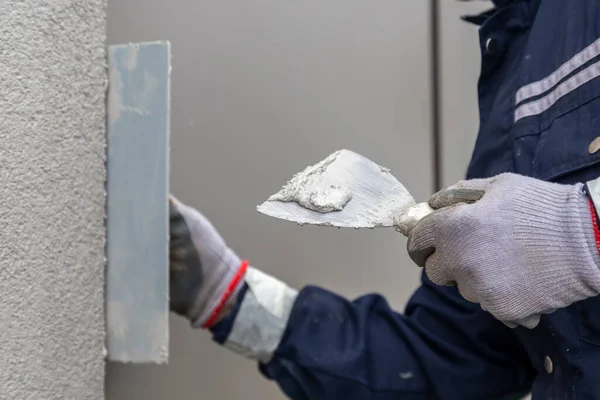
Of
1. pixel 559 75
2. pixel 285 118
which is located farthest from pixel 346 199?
pixel 285 118

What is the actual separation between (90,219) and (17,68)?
203mm

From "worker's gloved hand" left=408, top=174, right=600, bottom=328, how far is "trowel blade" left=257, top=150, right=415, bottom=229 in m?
0.08

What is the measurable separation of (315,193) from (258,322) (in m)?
0.34

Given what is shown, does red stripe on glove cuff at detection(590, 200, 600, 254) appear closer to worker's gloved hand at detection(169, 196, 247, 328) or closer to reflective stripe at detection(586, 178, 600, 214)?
reflective stripe at detection(586, 178, 600, 214)

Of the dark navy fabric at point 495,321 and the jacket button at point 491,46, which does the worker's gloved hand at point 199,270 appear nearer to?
the dark navy fabric at point 495,321

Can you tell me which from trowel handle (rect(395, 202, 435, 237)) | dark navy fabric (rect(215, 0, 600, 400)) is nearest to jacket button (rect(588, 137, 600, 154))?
dark navy fabric (rect(215, 0, 600, 400))

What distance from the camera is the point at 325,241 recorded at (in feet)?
3.50

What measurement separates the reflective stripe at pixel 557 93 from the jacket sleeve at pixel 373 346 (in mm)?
321

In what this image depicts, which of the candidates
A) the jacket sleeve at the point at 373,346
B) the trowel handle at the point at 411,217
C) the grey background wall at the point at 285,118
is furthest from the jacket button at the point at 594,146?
the grey background wall at the point at 285,118

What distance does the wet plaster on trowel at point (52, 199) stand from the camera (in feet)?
1.81

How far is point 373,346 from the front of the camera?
2.97 feet

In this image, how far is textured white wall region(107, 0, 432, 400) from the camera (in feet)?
3.09

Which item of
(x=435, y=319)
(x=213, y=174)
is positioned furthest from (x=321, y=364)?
(x=213, y=174)

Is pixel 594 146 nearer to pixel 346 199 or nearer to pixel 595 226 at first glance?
pixel 595 226
